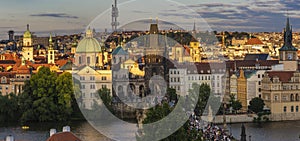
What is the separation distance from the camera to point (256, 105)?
33.3 m

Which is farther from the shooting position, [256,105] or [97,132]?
[256,105]

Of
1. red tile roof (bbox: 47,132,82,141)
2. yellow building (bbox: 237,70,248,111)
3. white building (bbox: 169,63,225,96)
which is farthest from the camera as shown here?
white building (bbox: 169,63,225,96)

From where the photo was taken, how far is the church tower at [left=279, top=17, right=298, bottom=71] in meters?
38.1

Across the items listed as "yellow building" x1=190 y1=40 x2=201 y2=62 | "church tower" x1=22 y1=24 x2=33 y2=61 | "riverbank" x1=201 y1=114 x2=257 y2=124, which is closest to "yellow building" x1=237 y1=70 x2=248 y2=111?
"riverbank" x1=201 y1=114 x2=257 y2=124

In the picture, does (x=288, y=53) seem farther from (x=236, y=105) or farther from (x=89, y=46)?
(x=89, y=46)

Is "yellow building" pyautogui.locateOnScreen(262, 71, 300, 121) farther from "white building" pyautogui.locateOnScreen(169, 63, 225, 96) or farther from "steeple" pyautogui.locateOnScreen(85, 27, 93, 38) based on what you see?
"steeple" pyautogui.locateOnScreen(85, 27, 93, 38)

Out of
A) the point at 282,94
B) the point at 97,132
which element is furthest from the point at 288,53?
the point at 97,132

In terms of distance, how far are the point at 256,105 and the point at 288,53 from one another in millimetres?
6178

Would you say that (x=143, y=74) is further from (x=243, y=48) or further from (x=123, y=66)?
(x=243, y=48)

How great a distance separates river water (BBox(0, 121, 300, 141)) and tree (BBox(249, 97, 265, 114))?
141 centimetres

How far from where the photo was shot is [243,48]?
82.1m

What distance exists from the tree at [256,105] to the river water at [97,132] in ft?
4.64

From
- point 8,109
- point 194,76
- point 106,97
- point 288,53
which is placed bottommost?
point 8,109

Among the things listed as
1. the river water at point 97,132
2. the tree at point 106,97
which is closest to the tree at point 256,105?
the river water at point 97,132
